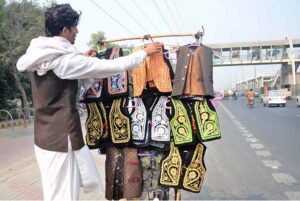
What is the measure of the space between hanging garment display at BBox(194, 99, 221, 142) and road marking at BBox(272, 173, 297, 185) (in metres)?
3.06

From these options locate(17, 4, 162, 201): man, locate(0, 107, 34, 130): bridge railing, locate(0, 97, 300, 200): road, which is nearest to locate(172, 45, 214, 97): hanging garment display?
locate(17, 4, 162, 201): man

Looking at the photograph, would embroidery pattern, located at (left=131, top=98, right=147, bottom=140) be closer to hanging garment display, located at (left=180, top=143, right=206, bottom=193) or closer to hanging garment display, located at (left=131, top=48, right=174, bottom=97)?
hanging garment display, located at (left=131, top=48, right=174, bottom=97)

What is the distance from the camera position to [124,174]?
Result: 361 cm

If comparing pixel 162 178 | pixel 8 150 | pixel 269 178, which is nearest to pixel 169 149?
pixel 162 178

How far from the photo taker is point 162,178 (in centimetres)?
362

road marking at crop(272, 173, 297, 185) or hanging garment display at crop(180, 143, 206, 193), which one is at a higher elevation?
hanging garment display at crop(180, 143, 206, 193)

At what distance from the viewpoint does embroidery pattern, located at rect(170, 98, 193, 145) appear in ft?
11.4

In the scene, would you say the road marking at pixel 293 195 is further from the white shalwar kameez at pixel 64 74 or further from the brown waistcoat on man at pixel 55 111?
the brown waistcoat on man at pixel 55 111

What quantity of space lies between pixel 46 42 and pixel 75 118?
0.51 meters

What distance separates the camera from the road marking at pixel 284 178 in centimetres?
609

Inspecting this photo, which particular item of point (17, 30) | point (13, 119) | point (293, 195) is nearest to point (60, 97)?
point (293, 195)

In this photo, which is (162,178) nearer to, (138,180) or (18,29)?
(138,180)

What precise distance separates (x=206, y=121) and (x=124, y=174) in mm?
840

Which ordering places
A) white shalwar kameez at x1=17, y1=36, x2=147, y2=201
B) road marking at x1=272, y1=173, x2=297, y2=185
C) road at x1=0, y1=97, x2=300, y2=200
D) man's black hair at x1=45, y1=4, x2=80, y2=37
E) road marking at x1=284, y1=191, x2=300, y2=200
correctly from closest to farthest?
white shalwar kameez at x1=17, y1=36, x2=147, y2=201
man's black hair at x1=45, y1=4, x2=80, y2=37
road marking at x1=284, y1=191, x2=300, y2=200
road at x1=0, y1=97, x2=300, y2=200
road marking at x1=272, y1=173, x2=297, y2=185
